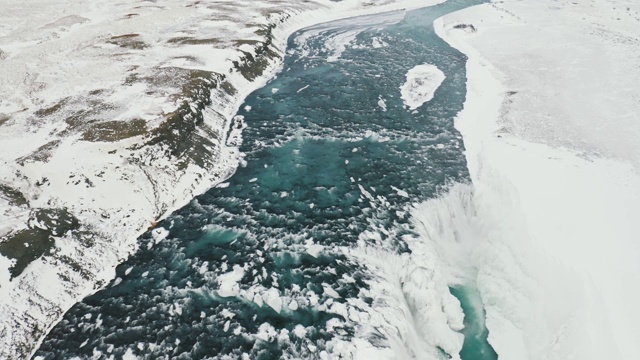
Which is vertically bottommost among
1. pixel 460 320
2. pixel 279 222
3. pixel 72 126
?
pixel 460 320

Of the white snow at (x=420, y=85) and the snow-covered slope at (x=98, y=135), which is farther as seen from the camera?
the white snow at (x=420, y=85)

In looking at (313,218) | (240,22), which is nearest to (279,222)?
(313,218)

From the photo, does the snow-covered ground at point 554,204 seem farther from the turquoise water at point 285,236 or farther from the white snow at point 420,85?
the white snow at point 420,85

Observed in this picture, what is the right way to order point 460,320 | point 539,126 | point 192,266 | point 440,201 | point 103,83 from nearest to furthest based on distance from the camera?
point 460,320 → point 192,266 → point 440,201 → point 539,126 → point 103,83

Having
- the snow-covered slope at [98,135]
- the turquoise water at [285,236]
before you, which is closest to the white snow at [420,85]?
the turquoise water at [285,236]

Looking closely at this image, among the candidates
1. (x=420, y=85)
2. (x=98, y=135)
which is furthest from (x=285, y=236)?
(x=420, y=85)

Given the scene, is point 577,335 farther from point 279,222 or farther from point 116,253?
point 116,253

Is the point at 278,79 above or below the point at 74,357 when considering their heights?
above
